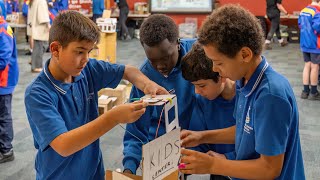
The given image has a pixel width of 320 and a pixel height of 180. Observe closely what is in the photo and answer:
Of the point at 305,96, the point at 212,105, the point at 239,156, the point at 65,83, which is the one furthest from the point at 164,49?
the point at 305,96

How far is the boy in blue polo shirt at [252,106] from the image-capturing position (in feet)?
4.23

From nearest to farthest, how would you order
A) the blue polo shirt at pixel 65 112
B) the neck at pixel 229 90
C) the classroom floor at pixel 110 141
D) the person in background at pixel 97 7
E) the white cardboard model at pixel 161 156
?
the white cardboard model at pixel 161 156
the blue polo shirt at pixel 65 112
the neck at pixel 229 90
the classroom floor at pixel 110 141
the person in background at pixel 97 7

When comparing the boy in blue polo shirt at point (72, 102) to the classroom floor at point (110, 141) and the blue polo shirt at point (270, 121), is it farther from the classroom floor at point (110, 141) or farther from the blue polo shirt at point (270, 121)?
the classroom floor at point (110, 141)

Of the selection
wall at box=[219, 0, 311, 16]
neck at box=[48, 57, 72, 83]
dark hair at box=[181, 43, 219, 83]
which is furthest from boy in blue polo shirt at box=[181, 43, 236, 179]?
wall at box=[219, 0, 311, 16]

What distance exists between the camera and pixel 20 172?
3.54 meters

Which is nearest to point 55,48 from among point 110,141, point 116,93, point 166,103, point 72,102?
point 72,102

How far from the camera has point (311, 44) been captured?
17.6 feet

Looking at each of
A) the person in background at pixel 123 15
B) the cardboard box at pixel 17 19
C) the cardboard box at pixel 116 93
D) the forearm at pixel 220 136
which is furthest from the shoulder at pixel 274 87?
the person in background at pixel 123 15

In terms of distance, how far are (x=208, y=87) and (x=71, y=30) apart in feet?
2.09

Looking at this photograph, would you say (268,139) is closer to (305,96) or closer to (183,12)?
(305,96)

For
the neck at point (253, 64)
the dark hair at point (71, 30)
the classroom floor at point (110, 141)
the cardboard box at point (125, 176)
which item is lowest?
the classroom floor at point (110, 141)

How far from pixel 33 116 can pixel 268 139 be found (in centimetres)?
82

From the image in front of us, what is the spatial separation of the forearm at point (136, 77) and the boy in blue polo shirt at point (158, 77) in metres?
0.09

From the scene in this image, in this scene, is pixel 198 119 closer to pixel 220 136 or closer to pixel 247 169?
pixel 220 136
